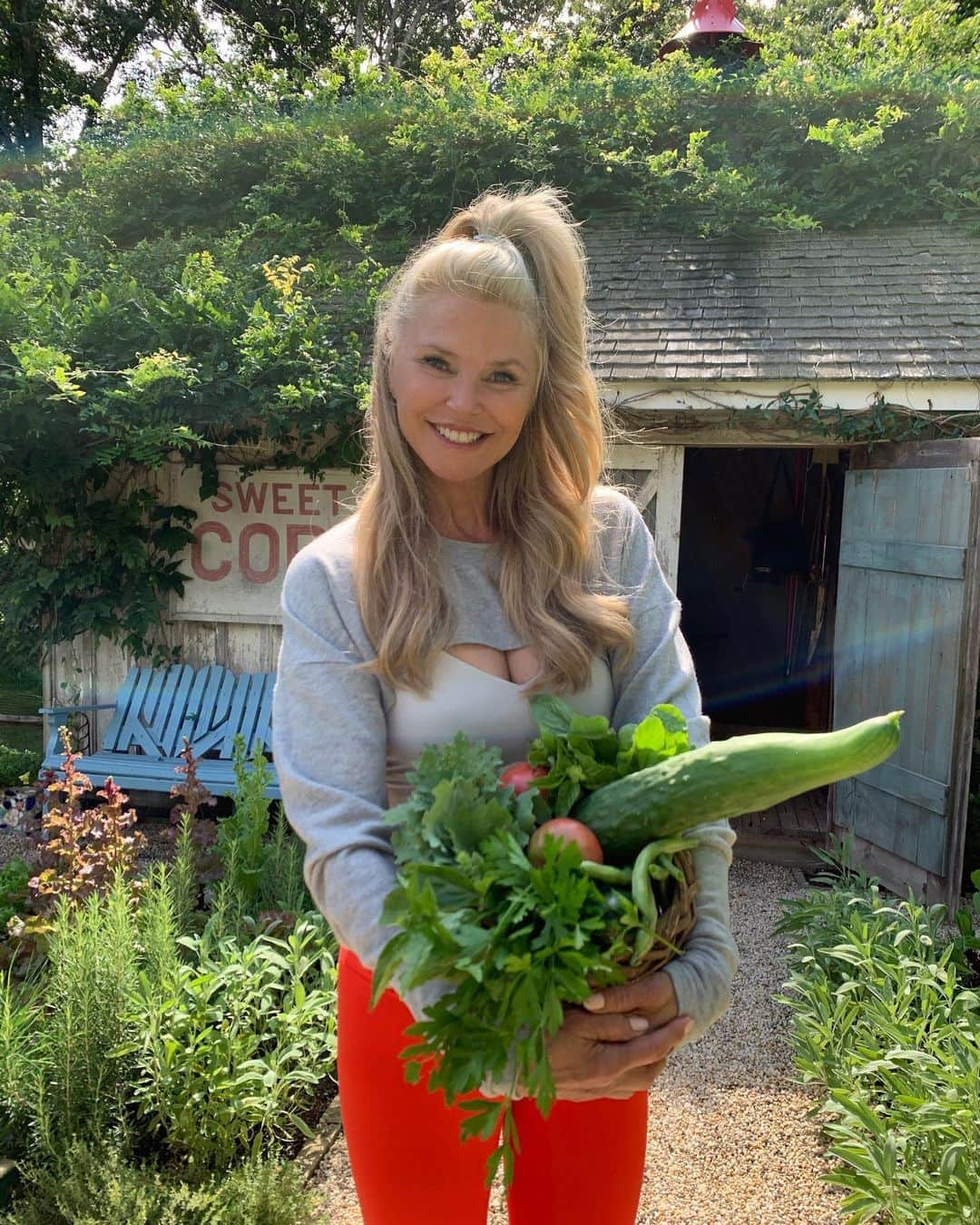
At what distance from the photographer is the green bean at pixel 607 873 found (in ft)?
4.13

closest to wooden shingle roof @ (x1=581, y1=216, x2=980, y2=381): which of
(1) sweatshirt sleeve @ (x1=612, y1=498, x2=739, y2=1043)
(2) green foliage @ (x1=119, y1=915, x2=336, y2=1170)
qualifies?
(2) green foliage @ (x1=119, y1=915, x2=336, y2=1170)

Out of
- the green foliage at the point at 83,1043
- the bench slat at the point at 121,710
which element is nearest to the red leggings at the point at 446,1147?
the green foliage at the point at 83,1043

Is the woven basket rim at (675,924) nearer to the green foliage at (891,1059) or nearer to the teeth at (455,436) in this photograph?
the teeth at (455,436)

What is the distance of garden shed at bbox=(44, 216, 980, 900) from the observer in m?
5.21

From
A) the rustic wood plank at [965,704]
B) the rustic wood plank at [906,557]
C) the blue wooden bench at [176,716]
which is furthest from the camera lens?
the blue wooden bench at [176,716]

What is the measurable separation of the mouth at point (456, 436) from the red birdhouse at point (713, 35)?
1002 cm

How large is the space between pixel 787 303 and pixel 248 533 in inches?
163

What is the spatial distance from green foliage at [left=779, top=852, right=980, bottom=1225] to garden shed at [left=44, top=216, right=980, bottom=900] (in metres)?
1.71

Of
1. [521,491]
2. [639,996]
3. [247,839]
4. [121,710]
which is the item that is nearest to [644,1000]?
[639,996]

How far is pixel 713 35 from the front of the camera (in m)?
9.95

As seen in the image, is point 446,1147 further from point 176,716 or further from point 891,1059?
point 176,716

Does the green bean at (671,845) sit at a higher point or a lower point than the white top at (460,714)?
lower

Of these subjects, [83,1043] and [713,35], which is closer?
[83,1043]

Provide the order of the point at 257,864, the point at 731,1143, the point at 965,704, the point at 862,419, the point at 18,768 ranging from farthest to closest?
the point at 18,768, the point at 862,419, the point at 965,704, the point at 257,864, the point at 731,1143
